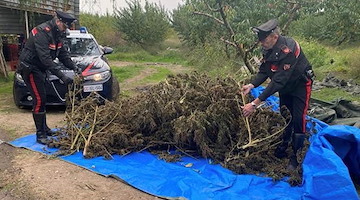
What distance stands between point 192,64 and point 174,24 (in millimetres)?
11342

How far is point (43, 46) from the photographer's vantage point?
16.4 feet

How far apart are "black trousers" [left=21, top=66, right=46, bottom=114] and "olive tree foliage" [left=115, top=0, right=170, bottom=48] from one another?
21.3 m

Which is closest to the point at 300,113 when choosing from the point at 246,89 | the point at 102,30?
the point at 246,89

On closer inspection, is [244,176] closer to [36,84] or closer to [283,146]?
[283,146]

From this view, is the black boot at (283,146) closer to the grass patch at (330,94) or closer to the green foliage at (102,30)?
the grass patch at (330,94)

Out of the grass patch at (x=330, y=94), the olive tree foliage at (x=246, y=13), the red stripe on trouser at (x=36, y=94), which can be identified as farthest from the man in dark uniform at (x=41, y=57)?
the grass patch at (x=330, y=94)

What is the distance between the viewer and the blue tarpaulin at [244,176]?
3.37 m

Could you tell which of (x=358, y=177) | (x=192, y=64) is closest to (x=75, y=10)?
(x=192, y=64)

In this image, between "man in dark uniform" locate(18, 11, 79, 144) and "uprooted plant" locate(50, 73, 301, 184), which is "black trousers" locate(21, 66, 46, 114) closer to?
"man in dark uniform" locate(18, 11, 79, 144)

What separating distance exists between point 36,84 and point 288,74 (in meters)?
3.47

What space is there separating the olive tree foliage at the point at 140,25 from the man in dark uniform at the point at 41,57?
2113 centimetres

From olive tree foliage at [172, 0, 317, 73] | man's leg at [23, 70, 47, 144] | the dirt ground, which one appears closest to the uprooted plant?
man's leg at [23, 70, 47, 144]

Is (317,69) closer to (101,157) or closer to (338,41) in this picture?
(101,157)

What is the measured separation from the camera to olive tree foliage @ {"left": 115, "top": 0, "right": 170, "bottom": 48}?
85.4 ft
